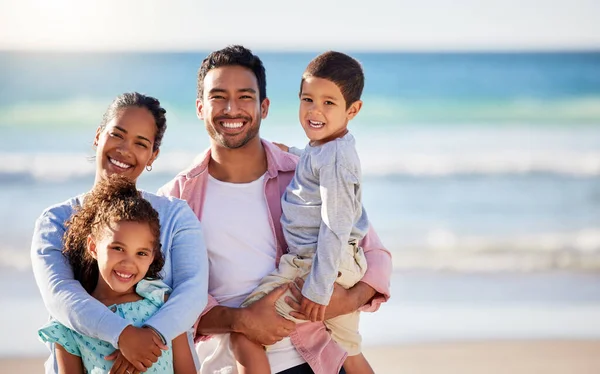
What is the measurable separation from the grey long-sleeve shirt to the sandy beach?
8.07 feet

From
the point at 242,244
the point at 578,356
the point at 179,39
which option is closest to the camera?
the point at 242,244

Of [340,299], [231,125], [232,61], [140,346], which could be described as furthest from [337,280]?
[232,61]

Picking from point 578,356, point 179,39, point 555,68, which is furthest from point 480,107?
point 578,356

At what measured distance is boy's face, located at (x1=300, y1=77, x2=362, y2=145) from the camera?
11.9 feet

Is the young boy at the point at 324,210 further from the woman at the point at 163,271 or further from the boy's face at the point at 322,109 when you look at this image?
the woman at the point at 163,271

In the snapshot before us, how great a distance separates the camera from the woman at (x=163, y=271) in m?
3.10

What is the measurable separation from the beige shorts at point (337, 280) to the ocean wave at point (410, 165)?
8217 mm

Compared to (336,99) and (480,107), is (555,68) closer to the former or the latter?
(480,107)

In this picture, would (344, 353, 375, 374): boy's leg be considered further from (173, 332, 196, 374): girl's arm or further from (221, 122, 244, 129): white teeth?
(221, 122, 244, 129): white teeth

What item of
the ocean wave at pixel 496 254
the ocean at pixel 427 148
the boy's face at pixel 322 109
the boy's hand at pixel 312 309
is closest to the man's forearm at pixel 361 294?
the boy's hand at pixel 312 309

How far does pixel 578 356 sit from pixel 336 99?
330 cm

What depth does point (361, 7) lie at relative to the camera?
1858 centimetres

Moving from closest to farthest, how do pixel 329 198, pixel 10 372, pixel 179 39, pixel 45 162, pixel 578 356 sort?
pixel 329 198, pixel 10 372, pixel 578 356, pixel 45 162, pixel 179 39

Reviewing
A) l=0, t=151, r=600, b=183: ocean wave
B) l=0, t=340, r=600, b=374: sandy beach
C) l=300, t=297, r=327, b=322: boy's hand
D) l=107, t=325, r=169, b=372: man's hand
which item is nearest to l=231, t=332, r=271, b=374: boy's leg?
l=300, t=297, r=327, b=322: boy's hand
